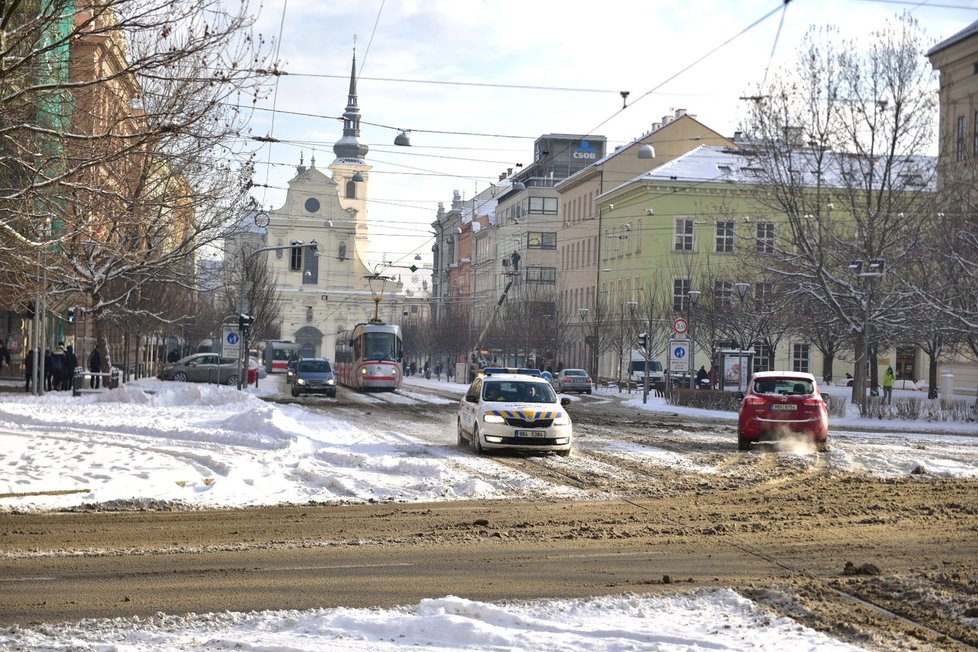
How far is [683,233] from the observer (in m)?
82.9

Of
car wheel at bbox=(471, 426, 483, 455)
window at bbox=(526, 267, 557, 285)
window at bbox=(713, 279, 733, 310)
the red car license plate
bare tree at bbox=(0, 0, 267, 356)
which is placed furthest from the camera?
window at bbox=(526, 267, 557, 285)

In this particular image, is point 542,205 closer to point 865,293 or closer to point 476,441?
point 865,293

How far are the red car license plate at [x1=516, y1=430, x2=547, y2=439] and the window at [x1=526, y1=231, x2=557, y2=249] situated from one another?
306 feet

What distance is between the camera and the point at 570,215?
10481 centimetres

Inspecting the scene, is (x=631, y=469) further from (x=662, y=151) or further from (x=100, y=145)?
(x=662, y=151)

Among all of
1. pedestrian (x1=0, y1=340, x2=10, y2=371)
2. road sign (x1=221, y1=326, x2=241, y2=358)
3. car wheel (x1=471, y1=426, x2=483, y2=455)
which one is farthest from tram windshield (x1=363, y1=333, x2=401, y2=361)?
car wheel (x1=471, y1=426, x2=483, y2=455)

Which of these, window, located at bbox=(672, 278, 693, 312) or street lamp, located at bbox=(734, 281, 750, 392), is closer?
street lamp, located at bbox=(734, 281, 750, 392)

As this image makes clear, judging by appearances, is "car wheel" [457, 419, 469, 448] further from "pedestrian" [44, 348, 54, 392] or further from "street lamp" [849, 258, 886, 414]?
"pedestrian" [44, 348, 54, 392]

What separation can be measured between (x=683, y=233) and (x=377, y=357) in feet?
94.5

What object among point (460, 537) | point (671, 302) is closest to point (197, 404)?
point (460, 537)

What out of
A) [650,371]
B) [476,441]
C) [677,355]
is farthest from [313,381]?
[476,441]

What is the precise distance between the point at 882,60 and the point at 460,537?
3293cm

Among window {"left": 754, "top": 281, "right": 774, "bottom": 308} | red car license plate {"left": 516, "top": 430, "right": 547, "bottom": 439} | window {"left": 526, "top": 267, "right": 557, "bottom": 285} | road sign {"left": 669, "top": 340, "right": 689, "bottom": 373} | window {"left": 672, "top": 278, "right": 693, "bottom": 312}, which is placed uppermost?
window {"left": 526, "top": 267, "right": 557, "bottom": 285}

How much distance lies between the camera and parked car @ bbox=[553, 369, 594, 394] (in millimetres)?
68688
